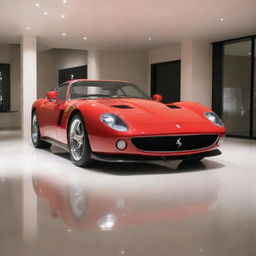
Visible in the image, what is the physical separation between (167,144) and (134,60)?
27.7 feet

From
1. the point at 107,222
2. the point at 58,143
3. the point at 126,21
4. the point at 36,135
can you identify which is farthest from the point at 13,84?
the point at 107,222

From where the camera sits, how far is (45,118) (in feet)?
17.6

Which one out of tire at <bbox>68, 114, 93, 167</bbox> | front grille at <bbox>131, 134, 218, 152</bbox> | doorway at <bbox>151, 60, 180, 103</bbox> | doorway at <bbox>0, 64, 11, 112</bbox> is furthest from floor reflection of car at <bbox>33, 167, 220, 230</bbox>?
doorway at <bbox>0, 64, 11, 112</bbox>

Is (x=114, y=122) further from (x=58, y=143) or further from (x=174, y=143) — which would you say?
(x=58, y=143)

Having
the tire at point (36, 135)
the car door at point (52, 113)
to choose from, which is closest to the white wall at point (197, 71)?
the tire at point (36, 135)

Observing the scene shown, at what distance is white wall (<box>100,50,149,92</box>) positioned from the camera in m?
11.6

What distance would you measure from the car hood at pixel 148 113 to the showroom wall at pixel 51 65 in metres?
9.17

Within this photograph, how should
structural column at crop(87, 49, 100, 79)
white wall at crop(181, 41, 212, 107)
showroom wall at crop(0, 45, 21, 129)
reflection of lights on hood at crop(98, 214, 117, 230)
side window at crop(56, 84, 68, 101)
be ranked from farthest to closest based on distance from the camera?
showroom wall at crop(0, 45, 21, 129) → structural column at crop(87, 49, 100, 79) → white wall at crop(181, 41, 212, 107) → side window at crop(56, 84, 68, 101) → reflection of lights on hood at crop(98, 214, 117, 230)

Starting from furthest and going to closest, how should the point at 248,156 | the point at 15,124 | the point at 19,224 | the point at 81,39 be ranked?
the point at 15,124 → the point at 81,39 → the point at 248,156 → the point at 19,224

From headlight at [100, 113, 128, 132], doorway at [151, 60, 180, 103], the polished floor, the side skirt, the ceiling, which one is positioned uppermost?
the ceiling

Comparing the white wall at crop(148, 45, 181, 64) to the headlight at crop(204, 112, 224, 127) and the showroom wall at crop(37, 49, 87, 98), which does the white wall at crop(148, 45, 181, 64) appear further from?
the headlight at crop(204, 112, 224, 127)

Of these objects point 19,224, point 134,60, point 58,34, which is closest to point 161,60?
point 134,60

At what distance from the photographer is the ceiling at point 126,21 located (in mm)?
6402

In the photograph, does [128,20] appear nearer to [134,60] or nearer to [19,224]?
[134,60]
